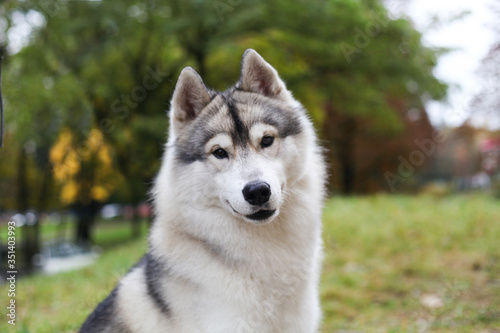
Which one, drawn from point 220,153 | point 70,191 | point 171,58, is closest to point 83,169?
point 70,191

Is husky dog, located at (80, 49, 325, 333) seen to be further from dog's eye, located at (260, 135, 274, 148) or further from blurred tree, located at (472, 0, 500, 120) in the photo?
blurred tree, located at (472, 0, 500, 120)

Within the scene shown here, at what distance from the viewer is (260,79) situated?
3254 millimetres

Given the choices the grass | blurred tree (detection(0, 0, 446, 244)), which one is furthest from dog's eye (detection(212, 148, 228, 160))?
blurred tree (detection(0, 0, 446, 244))

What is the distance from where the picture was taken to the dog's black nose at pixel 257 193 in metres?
2.60

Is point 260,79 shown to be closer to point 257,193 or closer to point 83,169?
point 257,193

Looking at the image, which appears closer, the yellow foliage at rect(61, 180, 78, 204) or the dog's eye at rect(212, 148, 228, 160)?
the dog's eye at rect(212, 148, 228, 160)

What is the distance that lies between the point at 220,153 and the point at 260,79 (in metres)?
0.71

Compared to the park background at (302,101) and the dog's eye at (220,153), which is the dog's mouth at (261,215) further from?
the park background at (302,101)

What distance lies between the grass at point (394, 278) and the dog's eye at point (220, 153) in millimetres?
2826

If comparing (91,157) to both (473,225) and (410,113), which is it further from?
(410,113)

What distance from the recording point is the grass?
533 centimetres

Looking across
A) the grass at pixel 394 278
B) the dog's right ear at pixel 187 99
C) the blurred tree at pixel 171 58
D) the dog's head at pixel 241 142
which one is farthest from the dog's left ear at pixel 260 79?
the blurred tree at pixel 171 58

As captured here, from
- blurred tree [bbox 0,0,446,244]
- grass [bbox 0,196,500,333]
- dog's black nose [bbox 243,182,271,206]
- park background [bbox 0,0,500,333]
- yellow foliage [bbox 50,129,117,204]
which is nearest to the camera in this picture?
dog's black nose [bbox 243,182,271,206]

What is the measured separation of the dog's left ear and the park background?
3.19 m
